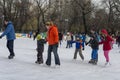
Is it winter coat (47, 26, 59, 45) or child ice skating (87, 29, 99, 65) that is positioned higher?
winter coat (47, 26, 59, 45)

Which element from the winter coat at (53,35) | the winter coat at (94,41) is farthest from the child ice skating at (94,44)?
the winter coat at (53,35)

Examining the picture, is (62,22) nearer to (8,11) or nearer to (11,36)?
(8,11)

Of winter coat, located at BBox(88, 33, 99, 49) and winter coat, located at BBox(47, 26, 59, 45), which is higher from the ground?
winter coat, located at BBox(47, 26, 59, 45)

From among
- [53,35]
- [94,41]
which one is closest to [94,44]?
[94,41]

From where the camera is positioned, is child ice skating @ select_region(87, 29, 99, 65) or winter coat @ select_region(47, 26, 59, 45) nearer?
winter coat @ select_region(47, 26, 59, 45)

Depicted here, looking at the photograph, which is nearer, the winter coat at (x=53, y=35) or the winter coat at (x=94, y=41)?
the winter coat at (x=53, y=35)

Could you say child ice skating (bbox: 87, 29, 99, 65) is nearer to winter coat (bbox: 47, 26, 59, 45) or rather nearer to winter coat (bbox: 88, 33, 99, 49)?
winter coat (bbox: 88, 33, 99, 49)

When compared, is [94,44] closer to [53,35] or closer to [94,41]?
[94,41]

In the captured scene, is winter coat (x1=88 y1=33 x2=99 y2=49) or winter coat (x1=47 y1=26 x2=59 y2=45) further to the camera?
winter coat (x1=88 y1=33 x2=99 y2=49)

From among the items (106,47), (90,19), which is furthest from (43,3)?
(106,47)

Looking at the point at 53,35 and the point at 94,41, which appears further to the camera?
the point at 94,41

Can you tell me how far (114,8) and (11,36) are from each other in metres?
59.7

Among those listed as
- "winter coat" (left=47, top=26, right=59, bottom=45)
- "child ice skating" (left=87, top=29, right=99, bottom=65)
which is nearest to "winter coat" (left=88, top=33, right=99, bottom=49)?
"child ice skating" (left=87, top=29, right=99, bottom=65)

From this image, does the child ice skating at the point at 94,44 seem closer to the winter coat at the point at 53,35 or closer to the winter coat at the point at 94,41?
the winter coat at the point at 94,41
